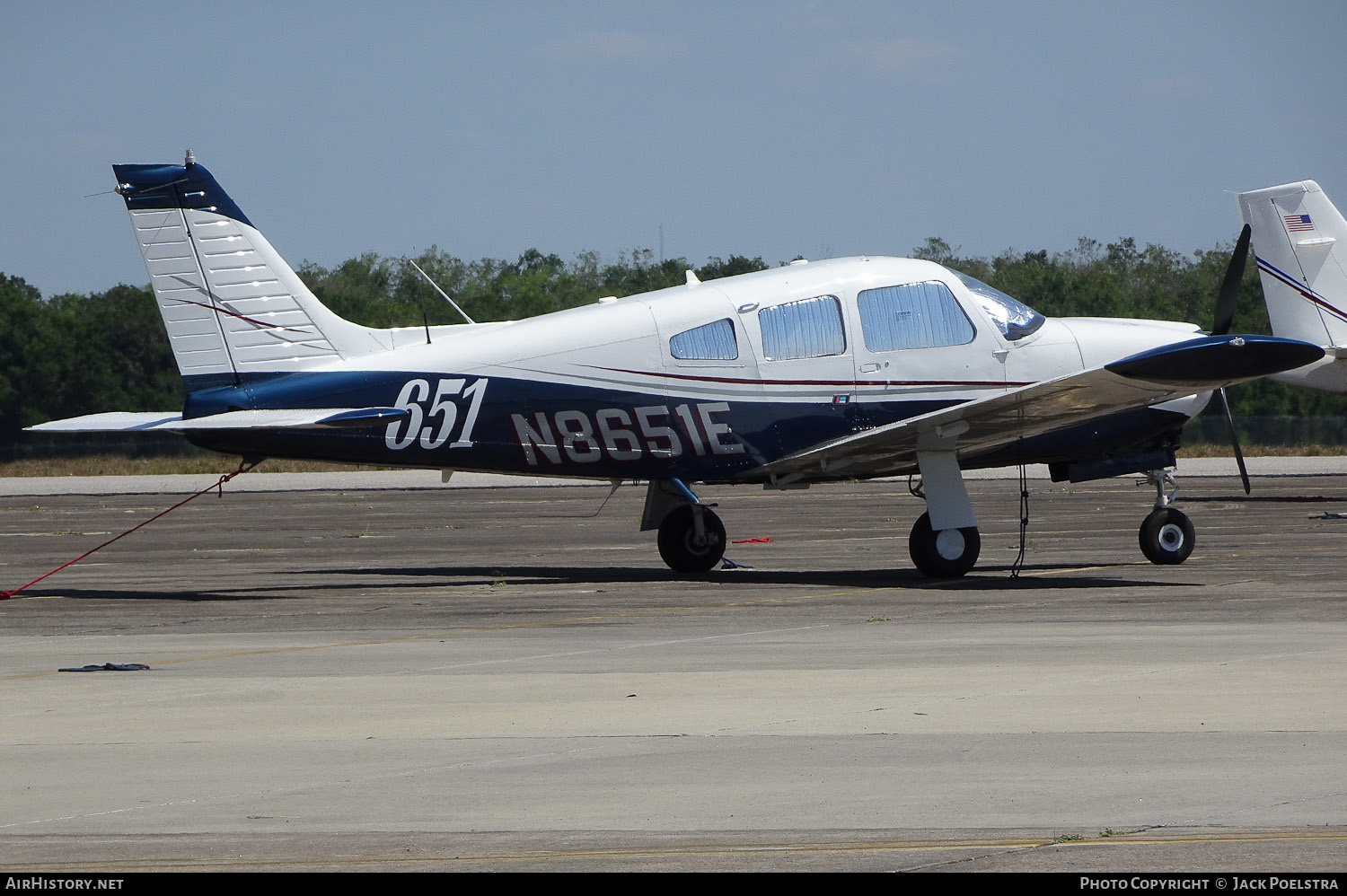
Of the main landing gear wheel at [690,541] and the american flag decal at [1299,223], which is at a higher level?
the american flag decal at [1299,223]

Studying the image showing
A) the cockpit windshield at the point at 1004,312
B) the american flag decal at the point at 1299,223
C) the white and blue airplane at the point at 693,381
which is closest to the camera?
the white and blue airplane at the point at 693,381

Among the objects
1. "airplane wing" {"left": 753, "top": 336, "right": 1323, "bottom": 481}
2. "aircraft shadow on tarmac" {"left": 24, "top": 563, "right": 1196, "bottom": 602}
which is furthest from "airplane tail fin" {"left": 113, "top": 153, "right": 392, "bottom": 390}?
"airplane wing" {"left": 753, "top": 336, "right": 1323, "bottom": 481}

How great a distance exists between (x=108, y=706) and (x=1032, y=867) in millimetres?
6425

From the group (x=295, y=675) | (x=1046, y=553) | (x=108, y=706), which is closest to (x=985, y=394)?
(x=1046, y=553)

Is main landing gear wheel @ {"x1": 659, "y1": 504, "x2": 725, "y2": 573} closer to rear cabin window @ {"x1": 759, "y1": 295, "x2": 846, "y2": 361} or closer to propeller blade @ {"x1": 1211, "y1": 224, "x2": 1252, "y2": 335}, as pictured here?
rear cabin window @ {"x1": 759, "y1": 295, "x2": 846, "y2": 361}

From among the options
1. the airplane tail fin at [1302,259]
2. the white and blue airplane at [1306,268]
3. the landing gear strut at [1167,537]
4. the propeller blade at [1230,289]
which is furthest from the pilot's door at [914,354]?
the airplane tail fin at [1302,259]

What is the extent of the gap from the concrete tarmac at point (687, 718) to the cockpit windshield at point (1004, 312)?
9.06 feet

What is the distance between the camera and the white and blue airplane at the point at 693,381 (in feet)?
57.3

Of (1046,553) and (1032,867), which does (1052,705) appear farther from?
(1046,553)

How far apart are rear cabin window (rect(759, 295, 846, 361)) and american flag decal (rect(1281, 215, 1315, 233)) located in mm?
18660

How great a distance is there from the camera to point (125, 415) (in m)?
17.6

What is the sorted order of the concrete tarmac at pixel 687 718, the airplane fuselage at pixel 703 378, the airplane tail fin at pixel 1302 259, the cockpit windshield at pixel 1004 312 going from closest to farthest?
the concrete tarmac at pixel 687 718, the airplane fuselage at pixel 703 378, the cockpit windshield at pixel 1004 312, the airplane tail fin at pixel 1302 259

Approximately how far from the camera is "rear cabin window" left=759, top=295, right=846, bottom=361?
1831cm

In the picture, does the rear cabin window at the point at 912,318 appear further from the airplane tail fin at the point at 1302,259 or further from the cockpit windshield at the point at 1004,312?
the airplane tail fin at the point at 1302,259
